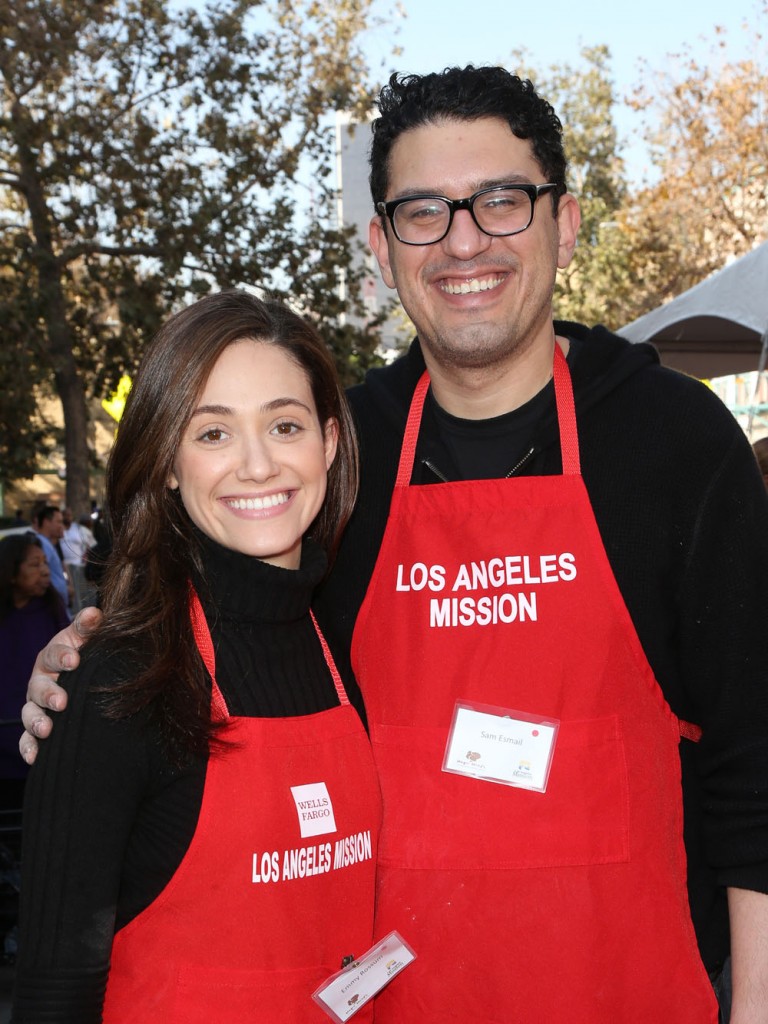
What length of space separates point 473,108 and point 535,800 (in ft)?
3.97

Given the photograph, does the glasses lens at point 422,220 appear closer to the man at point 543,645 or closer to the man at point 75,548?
the man at point 543,645

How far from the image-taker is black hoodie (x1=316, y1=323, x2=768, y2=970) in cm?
177

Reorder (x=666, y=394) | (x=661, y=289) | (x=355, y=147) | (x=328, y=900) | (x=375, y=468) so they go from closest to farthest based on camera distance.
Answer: (x=328, y=900), (x=666, y=394), (x=375, y=468), (x=661, y=289), (x=355, y=147)

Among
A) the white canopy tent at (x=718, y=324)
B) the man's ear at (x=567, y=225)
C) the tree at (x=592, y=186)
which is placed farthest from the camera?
the tree at (x=592, y=186)

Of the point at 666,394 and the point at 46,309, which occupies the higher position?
the point at 46,309

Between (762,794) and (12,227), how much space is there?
44.2 ft

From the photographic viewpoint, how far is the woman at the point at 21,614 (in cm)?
527

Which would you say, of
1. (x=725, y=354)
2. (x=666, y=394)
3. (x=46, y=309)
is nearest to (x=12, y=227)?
(x=46, y=309)

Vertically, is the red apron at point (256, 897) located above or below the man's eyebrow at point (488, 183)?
below

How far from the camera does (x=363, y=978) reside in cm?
176

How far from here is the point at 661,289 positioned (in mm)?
22406

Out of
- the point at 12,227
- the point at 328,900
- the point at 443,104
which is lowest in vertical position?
the point at 328,900

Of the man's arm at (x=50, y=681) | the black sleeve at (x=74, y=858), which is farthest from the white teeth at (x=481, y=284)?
the black sleeve at (x=74, y=858)

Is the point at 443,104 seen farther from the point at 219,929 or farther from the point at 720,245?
the point at 720,245
